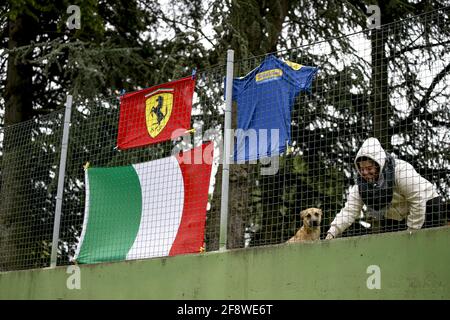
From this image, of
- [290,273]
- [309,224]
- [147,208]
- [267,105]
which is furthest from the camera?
[147,208]

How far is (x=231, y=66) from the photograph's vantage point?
7293 mm

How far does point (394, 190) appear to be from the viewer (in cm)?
623

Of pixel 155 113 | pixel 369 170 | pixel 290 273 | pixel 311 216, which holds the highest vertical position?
pixel 155 113

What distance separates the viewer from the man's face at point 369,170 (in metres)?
6.31

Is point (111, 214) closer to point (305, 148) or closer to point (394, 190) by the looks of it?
point (305, 148)

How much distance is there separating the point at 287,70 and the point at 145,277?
7.71 ft

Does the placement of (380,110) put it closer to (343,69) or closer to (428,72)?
(428,72)

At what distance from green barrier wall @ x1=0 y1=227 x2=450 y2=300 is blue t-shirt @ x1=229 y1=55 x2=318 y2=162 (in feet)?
2.86

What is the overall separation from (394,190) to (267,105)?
55.2 inches

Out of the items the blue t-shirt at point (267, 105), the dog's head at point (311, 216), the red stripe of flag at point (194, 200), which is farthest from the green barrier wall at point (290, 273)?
the blue t-shirt at point (267, 105)

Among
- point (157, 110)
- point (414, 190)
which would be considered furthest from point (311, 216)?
point (157, 110)

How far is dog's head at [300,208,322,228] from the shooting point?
24.0 feet

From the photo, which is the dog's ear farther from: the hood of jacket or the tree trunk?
the hood of jacket

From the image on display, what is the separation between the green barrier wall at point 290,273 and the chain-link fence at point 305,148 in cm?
27
